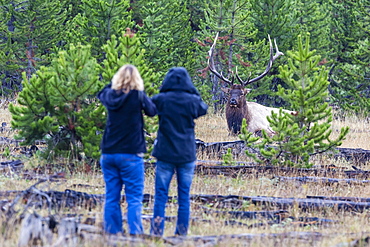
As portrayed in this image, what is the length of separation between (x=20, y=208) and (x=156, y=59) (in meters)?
13.1

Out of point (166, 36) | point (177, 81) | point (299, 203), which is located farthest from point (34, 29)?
point (177, 81)

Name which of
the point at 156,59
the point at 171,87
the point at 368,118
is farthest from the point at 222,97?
the point at 171,87

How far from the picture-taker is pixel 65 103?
882 centimetres

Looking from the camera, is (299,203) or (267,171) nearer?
(299,203)

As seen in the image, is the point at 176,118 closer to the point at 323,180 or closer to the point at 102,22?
the point at 323,180

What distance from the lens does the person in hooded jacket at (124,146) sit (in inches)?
210

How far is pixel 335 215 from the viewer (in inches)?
277

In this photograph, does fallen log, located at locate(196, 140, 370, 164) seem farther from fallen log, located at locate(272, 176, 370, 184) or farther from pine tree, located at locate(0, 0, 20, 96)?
pine tree, located at locate(0, 0, 20, 96)

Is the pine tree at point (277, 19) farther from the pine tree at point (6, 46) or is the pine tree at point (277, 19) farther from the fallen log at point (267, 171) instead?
the fallen log at point (267, 171)

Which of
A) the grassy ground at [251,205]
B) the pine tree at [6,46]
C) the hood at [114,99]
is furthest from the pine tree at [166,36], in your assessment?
the hood at [114,99]

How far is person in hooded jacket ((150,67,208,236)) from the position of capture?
18.2ft

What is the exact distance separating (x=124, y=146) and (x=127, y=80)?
711 mm

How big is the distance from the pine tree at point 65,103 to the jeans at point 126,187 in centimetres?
299

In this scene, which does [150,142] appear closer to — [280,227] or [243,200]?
[243,200]
